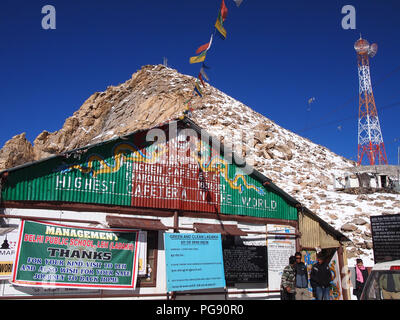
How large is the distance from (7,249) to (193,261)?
5.35 m

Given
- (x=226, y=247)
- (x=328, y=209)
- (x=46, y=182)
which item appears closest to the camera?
(x=46, y=182)

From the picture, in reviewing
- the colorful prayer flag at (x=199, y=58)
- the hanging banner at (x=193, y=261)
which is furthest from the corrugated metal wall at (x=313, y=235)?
the colorful prayer flag at (x=199, y=58)

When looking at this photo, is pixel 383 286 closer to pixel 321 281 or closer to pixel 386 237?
pixel 321 281

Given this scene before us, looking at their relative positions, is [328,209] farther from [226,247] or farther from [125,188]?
[125,188]

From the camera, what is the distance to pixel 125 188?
12.0 m

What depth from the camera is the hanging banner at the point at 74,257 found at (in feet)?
32.1

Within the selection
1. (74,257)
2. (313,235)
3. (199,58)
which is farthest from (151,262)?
(313,235)

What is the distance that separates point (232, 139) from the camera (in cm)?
3697

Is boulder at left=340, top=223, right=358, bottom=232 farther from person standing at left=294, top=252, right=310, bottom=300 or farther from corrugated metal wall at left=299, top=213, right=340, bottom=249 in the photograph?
person standing at left=294, top=252, right=310, bottom=300

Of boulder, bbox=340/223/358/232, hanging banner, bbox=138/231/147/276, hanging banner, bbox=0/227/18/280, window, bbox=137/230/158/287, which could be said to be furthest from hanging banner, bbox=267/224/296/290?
boulder, bbox=340/223/358/232

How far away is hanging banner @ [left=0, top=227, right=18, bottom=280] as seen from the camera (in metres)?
9.55

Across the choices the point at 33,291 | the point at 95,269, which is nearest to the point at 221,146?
the point at 95,269

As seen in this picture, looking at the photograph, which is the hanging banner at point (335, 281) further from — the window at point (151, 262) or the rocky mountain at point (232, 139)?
the window at point (151, 262)

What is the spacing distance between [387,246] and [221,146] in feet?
23.5
